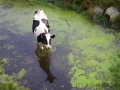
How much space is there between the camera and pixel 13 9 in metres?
11.2

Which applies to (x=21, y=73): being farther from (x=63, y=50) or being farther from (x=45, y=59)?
(x=63, y=50)

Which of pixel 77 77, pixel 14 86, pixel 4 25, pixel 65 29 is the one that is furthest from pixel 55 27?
pixel 14 86

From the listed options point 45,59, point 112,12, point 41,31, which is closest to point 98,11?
point 112,12

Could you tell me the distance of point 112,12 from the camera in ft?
32.4

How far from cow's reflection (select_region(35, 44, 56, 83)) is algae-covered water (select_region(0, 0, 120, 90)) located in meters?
0.12

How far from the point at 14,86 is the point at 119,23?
24.5 ft

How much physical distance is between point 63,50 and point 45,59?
88 cm

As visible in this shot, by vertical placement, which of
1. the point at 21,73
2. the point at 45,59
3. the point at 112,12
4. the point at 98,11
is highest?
the point at 112,12

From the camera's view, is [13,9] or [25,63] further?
[13,9]

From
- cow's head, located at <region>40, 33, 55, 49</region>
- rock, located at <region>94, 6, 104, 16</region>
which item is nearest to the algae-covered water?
cow's head, located at <region>40, 33, 55, 49</region>

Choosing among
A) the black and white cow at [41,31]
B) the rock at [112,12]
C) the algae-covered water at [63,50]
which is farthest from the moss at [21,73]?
the rock at [112,12]

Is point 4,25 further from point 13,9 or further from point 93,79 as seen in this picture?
point 93,79

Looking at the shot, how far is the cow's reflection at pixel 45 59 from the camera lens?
7.29 metres

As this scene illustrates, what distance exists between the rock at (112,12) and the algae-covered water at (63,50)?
694 mm
